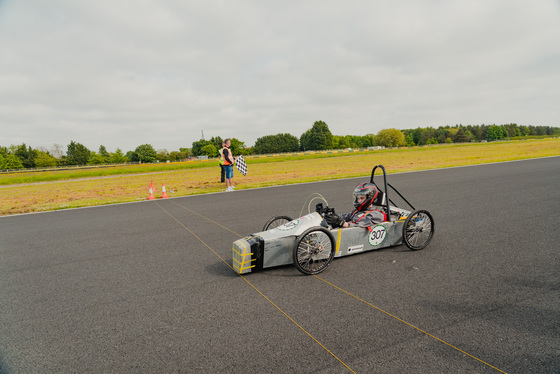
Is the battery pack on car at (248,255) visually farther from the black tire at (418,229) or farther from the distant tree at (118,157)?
the distant tree at (118,157)

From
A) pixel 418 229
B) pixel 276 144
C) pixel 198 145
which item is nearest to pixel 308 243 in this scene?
pixel 418 229

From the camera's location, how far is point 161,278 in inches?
183

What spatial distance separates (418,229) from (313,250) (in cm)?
231

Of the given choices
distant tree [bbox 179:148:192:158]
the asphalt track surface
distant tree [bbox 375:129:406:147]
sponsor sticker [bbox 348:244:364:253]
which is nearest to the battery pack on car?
the asphalt track surface

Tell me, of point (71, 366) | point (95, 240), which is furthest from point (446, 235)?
point (95, 240)

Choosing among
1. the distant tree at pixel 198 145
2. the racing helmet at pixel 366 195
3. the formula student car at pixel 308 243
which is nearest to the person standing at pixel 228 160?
the racing helmet at pixel 366 195

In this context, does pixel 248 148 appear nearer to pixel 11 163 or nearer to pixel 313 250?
pixel 11 163

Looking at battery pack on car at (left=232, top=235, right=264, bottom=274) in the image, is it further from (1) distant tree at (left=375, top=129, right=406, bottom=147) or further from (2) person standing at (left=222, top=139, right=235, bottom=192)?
(1) distant tree at (left=375, top=129, right=406, bottom=147)

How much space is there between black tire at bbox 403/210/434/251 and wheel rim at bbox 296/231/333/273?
1.66 meters

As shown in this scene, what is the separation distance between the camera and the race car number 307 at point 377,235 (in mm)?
5121

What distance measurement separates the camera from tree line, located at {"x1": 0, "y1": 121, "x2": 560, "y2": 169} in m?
98.8

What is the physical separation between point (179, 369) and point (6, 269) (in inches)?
194

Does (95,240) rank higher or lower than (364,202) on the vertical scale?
lower

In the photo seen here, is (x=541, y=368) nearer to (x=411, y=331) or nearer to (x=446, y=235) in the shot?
(x=411, y=331)
